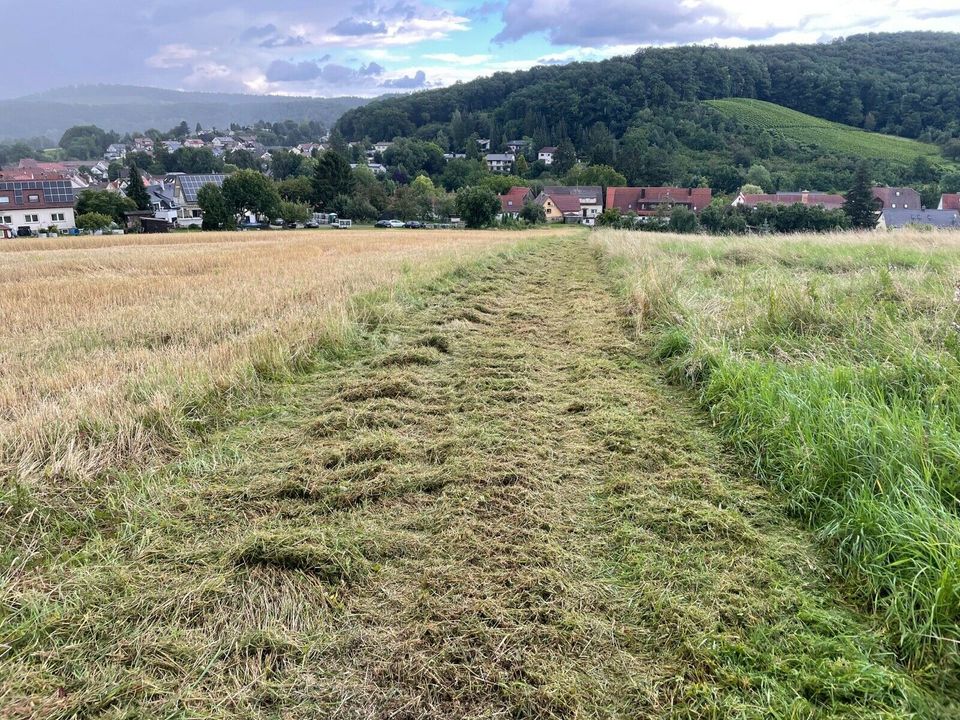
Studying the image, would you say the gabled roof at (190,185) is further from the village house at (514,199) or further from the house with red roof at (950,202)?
the house with red roof at (950,202)

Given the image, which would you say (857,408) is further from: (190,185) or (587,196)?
(190,185)

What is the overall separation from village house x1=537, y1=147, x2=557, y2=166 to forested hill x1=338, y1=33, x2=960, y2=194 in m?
3.06

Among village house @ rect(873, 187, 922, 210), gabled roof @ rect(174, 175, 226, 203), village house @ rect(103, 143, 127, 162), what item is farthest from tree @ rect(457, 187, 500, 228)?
village house @ rect(103, 143, 127, 162)

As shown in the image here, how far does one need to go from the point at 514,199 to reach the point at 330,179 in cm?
2558

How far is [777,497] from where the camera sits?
3.39 m

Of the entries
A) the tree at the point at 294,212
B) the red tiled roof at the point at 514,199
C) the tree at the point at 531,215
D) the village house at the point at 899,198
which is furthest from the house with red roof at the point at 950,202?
the tree at the point at 294,212

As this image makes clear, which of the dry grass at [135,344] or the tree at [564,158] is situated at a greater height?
the tree at [564,158]

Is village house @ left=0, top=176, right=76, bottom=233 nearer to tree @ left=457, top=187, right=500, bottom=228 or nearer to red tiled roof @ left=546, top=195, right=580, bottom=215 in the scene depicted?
tree @ left=457, top=187, right=500, bottom=228

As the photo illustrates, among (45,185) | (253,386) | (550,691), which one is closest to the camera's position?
(550,691)

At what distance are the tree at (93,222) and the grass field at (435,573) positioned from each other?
191ft

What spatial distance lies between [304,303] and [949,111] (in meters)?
119

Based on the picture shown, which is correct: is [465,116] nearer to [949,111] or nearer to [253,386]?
[949,111]

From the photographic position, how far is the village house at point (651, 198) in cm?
6688

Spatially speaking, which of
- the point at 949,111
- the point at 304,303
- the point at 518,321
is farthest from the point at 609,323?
the point at 949,111
